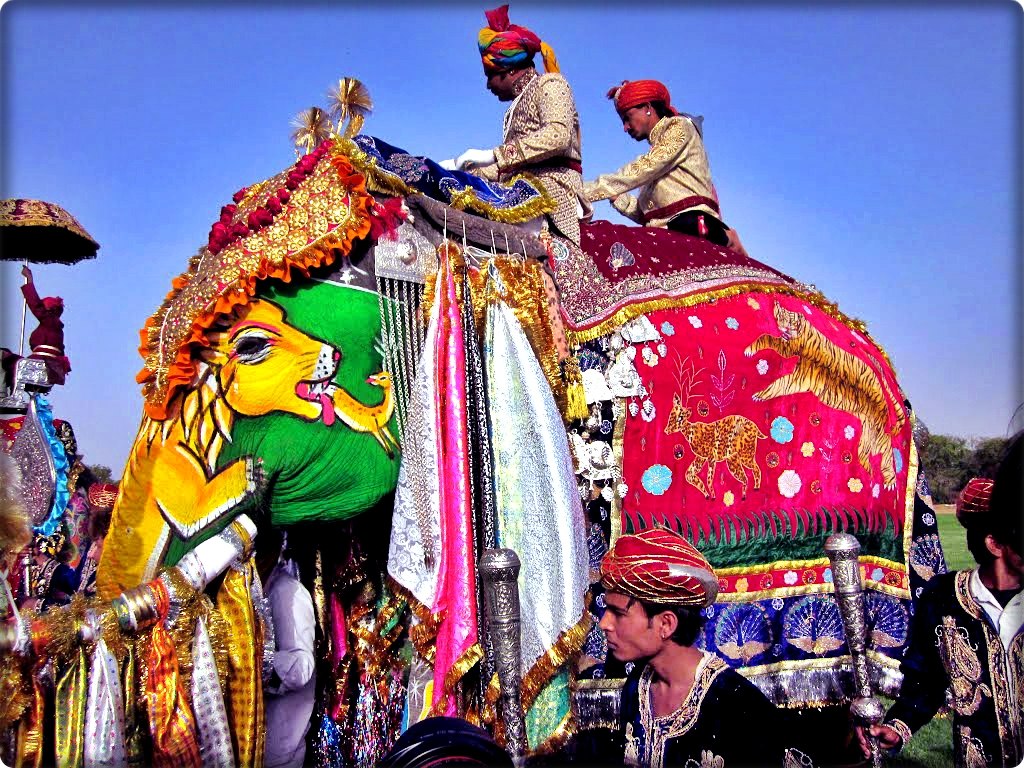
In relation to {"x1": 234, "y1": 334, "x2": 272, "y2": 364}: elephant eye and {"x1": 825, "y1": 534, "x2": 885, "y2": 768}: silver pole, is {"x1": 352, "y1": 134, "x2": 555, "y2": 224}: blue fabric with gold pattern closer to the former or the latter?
{"x1": 234, "y1": 334, "x2": 272, "y2": 364}: elephant eye

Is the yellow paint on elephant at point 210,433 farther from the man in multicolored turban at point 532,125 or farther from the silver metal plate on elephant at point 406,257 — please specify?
the man in multicolored turban at point 532,125

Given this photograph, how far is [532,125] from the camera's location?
5074 mm

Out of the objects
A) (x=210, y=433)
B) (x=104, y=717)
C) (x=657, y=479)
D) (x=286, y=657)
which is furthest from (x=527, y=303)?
(x=104, y=717)

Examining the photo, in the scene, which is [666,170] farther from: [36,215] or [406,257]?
[36,215]

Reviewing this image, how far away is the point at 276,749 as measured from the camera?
14.1 ft

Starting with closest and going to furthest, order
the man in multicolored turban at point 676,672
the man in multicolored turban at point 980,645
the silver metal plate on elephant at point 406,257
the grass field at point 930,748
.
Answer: the man in multicolored turban at point 676,672 < the man in multicolored turban at point 980,645 < the silver metal plate on elephant at point 406,257 < the grass field at point 930,748

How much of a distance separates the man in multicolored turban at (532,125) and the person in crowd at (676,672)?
2.04m

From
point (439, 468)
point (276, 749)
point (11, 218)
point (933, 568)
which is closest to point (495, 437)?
point (439, 468)

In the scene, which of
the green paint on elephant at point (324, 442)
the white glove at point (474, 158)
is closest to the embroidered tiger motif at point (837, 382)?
the white glove at point (474, 158)

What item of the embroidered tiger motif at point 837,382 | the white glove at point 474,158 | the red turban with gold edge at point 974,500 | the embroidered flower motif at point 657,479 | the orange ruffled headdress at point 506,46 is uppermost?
the orange ruffled headdress at point 506,46

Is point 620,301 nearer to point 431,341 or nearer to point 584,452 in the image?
point 584,452

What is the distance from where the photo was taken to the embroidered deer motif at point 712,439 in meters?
4.62

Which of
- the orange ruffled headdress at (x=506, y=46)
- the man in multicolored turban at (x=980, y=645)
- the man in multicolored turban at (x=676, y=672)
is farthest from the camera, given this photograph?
the orange ruffled headdress at (x=506, y=46)

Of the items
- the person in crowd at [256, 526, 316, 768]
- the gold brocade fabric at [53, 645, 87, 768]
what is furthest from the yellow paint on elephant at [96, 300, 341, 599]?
the gold brocade fabric at [53, 645, 87, 768]
